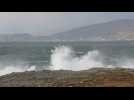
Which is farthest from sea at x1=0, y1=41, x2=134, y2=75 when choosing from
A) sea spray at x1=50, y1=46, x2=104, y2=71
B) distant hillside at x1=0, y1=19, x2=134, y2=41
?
distant hillside at x1=0, y1=19, x2=134, y2=41

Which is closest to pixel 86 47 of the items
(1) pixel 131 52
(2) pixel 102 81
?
(1) pixel 131 52

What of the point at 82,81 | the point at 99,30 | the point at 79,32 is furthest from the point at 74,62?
the point at 82,81

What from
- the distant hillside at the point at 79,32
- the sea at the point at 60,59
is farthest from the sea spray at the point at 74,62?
the distant hillside at the point at 79,32

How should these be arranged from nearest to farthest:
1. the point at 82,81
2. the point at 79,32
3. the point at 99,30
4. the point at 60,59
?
the point at 82,81, the point at 99,30, the point at 79,32, the point at 60,59

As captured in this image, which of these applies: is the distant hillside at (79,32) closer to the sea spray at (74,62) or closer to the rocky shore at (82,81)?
the sea spray at (74,62)

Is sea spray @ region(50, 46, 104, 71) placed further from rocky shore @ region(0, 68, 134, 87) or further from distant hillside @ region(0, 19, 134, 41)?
rocky shore @ region(0, 68, 134, 87)

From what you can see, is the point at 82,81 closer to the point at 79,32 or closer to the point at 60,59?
the point at 79,32

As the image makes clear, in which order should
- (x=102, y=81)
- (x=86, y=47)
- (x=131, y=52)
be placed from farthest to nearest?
(x=86, y=47) < (x=131, y=52) < (x=102, y=81)

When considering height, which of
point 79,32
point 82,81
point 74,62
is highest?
point 79,32
